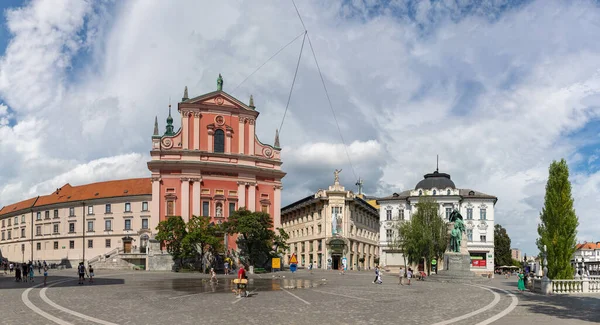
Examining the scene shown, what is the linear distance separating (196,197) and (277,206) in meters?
10.9

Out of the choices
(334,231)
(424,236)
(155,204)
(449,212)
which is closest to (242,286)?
(424,236)

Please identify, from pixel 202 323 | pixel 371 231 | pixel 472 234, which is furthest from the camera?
pixel 371 231

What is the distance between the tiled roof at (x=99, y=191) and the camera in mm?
83938

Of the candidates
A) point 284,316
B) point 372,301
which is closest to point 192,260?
point 372,301

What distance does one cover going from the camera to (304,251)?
85688mm

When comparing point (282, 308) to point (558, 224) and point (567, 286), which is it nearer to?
point (567, 286)

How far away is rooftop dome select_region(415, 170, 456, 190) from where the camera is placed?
265 feet

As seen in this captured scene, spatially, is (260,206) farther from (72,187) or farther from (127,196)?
(72,187)

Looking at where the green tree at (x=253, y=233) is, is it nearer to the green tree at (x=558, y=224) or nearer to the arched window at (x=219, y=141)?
the arched window at (x=219, y=141)

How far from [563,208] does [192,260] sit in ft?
121

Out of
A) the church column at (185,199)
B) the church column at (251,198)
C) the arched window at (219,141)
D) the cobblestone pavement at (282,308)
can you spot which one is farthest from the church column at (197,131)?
the cobblestone pavement at (282,308)

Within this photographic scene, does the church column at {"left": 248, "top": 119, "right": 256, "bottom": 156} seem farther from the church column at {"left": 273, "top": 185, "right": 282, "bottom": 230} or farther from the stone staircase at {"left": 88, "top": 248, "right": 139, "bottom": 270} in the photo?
the stone staircase at {"left": 88, "top": 248, "right": 139, "bottom": 270}

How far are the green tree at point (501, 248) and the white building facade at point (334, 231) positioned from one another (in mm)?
24243

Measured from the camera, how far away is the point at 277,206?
6919 centimetres
